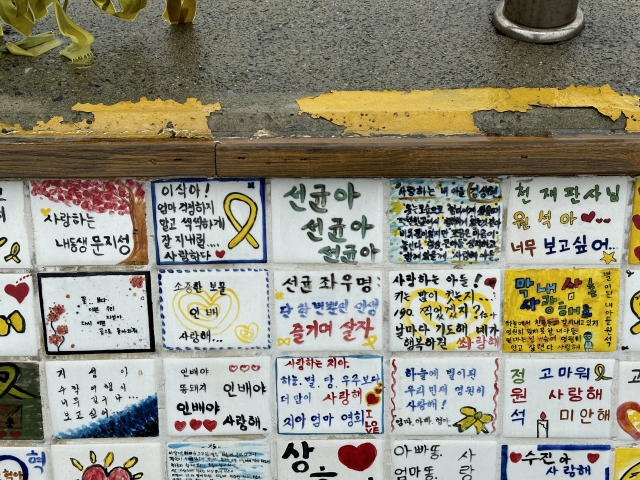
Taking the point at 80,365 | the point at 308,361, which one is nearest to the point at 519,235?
the point at 308,361

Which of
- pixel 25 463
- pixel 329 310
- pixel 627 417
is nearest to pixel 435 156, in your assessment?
pixel 329 310

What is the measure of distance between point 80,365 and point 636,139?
116cm

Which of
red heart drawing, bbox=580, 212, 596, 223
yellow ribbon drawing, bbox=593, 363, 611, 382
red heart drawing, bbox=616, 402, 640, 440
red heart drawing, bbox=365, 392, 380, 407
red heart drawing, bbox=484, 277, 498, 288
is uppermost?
red heart drawing, bbox=580, 212, 596, 223

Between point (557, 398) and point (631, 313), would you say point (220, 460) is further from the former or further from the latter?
point (631, 313)

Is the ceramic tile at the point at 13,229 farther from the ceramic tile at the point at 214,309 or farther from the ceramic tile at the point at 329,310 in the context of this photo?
the ceramic tile at the point at 329,310

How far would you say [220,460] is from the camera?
1.85 metres

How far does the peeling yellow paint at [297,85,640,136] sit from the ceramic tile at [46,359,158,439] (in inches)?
25.2

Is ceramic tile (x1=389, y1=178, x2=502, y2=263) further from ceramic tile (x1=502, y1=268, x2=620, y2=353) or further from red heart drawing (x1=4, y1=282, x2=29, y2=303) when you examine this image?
red heart drawing (x1=4, y1=282, x2=29, y2=303)

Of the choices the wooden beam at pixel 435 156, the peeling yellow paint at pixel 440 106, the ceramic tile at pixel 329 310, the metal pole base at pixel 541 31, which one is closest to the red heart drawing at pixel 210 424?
the ceramic tile at pixel 329 310

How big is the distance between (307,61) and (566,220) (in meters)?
0.62

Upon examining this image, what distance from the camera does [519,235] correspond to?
1.70m

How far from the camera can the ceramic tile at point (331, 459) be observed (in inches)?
72.1

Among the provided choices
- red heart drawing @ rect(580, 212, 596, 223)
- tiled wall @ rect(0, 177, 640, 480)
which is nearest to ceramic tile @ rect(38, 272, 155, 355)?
tiled wall @ rect(0, 177, 640, 480)

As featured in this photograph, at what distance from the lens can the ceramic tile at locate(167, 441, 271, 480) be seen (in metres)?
1.84
